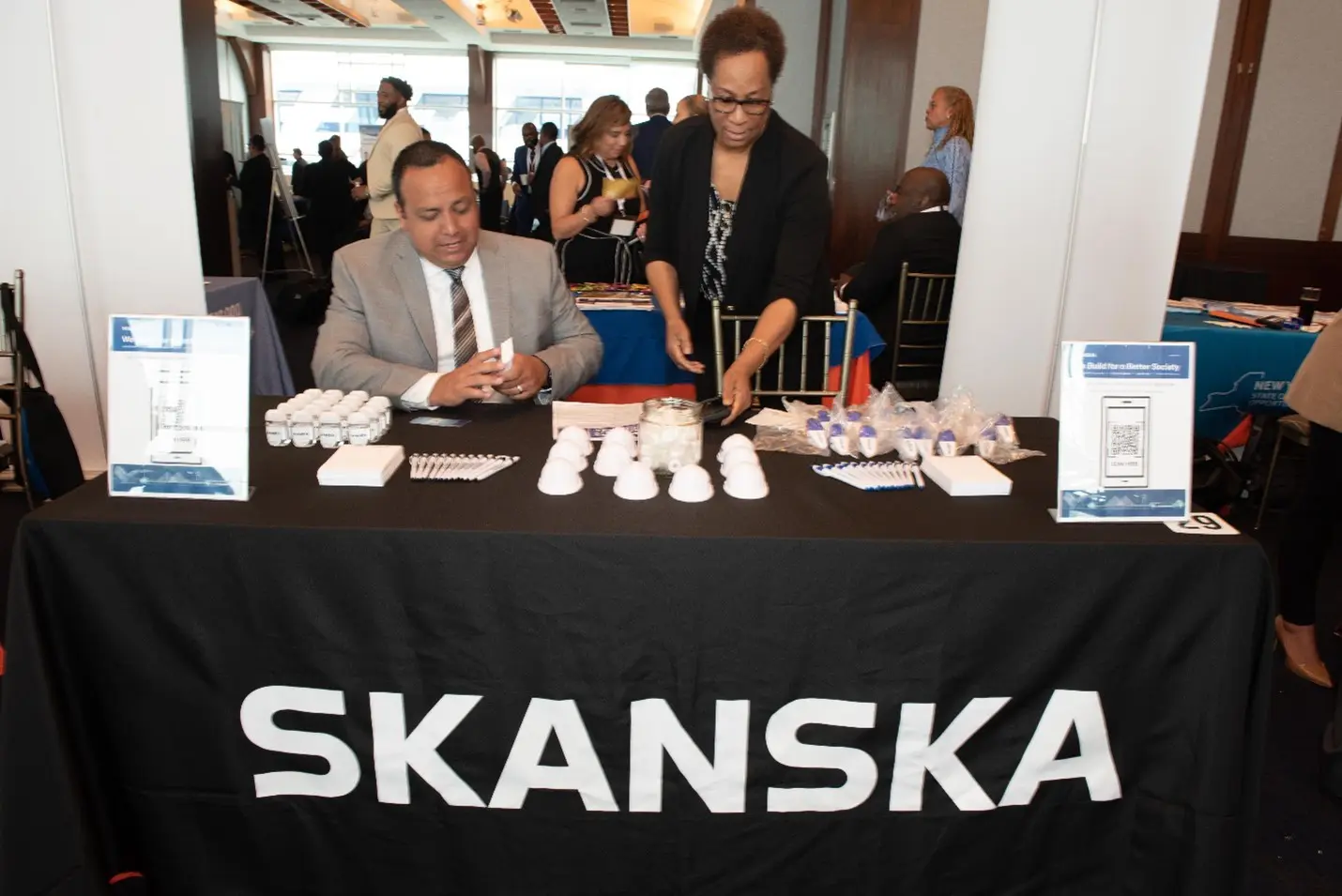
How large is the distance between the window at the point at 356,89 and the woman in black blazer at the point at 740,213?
15.0m

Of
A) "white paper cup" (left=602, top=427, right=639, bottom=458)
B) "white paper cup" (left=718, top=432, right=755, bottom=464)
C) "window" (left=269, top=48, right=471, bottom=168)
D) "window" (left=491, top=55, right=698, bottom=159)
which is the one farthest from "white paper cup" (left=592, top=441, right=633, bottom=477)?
"window" (left=269, top=48, right=471, bottom=168)

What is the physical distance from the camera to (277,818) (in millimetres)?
1291

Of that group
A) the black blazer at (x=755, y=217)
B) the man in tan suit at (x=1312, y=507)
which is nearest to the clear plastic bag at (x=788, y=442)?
the black blazer at (x=755, y=217)

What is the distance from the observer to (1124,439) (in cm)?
124

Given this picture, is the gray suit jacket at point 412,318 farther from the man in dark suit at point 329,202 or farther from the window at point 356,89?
the window at point 356,89

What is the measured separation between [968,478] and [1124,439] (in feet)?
0.71

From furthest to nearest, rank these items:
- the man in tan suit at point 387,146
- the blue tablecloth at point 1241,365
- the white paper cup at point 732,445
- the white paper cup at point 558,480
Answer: the man in tan suit at point 387,146 < the blue tablecloth at point 1241,365 < the white paper cup at point 732,445 < the white paper cup at point 558,480

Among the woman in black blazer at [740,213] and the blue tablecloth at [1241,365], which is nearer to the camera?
the woman in black blazer at [740,213]

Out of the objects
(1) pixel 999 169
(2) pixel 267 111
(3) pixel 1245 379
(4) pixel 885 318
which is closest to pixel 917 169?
(4) pixel 885 318

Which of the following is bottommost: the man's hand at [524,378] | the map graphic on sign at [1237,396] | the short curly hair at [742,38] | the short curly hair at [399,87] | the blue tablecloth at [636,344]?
the map graphic on sign at [1237,396]

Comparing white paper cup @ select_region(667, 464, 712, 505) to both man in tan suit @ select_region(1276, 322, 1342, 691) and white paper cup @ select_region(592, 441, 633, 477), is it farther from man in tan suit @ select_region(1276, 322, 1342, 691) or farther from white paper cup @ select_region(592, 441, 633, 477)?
man in tan suit @ select_region(1276, 322, 1342, 691)

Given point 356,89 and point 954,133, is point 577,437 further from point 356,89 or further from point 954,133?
point 356,89

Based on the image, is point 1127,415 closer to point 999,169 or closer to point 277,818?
point 277,818

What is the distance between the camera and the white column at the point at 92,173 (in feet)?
8.09
